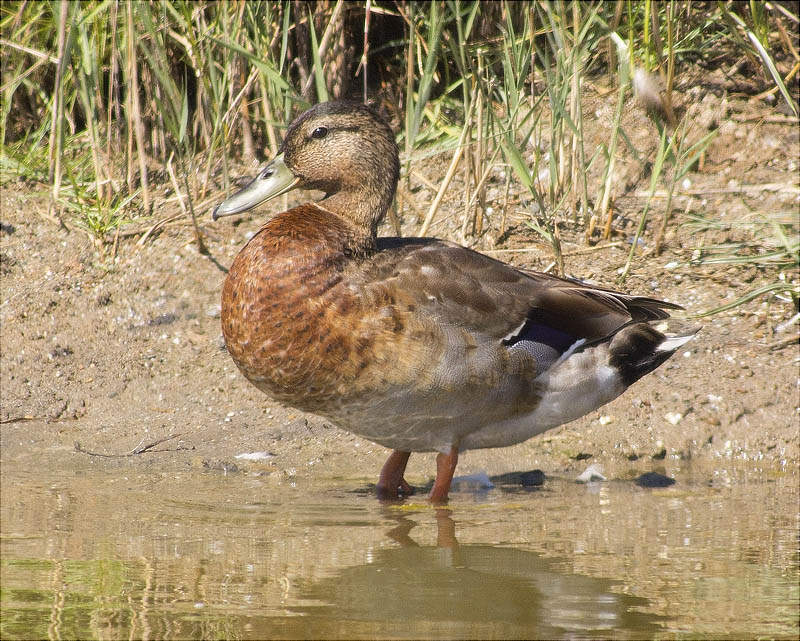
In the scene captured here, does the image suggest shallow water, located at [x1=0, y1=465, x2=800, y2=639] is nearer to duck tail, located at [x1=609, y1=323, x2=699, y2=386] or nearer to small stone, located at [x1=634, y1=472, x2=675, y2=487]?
small stone, located at [x1=634, y1=472, x2=675, y2=487]

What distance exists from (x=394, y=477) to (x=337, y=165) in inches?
45.8

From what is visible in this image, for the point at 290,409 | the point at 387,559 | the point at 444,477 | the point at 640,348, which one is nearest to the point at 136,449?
the point at 290,409

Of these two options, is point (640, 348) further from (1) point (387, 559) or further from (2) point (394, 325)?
Result: (1) point (387, 559)

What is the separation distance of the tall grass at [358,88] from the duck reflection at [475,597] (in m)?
2.34

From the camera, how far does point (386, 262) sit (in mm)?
3854

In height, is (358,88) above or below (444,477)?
above

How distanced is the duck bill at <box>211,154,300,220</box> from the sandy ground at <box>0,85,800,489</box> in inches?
39.7

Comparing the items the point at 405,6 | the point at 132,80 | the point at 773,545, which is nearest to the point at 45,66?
the point at 132,80

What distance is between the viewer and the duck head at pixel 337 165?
407 centimetres

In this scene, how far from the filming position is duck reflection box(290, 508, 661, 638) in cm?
248

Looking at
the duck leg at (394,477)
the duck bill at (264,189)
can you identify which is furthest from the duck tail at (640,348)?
the duck bill at (264,189)

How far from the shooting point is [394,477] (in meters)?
4.03

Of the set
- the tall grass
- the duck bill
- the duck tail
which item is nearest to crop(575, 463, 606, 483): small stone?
the duck tail

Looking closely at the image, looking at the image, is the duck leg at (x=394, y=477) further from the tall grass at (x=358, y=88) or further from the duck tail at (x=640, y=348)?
the tall grass at (x=358, y=88)
